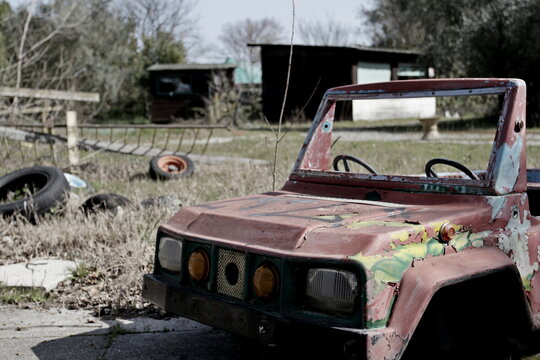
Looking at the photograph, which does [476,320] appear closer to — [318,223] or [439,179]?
[439,179]

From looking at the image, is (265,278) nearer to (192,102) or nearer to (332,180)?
(332,180)

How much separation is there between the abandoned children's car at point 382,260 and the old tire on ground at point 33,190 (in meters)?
3.44

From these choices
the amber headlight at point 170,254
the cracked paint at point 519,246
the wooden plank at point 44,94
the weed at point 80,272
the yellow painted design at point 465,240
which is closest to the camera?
the yellow painted design at point 465,240

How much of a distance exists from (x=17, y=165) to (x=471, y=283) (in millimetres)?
10123

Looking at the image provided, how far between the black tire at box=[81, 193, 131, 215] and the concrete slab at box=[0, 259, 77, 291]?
1.26 m

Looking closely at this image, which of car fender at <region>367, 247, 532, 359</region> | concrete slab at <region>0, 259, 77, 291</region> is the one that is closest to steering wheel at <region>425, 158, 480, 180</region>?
car fender at <region>367, 247, 532, 359</region>

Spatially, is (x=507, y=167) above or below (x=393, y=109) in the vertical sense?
above

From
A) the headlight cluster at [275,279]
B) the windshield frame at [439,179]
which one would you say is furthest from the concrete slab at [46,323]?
the windshield frame at [439,179]

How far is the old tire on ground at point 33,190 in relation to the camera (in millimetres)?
6387

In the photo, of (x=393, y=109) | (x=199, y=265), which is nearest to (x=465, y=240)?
(x=199, y=265)

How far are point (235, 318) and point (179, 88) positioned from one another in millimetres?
32088

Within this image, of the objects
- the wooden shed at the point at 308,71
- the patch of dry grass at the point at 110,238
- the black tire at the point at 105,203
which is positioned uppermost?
the wooden shed at the point at 308,71

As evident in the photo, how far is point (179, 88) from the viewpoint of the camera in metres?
34.1

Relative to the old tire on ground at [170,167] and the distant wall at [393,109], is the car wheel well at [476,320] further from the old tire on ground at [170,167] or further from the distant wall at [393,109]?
the distant wall at [393,109]
